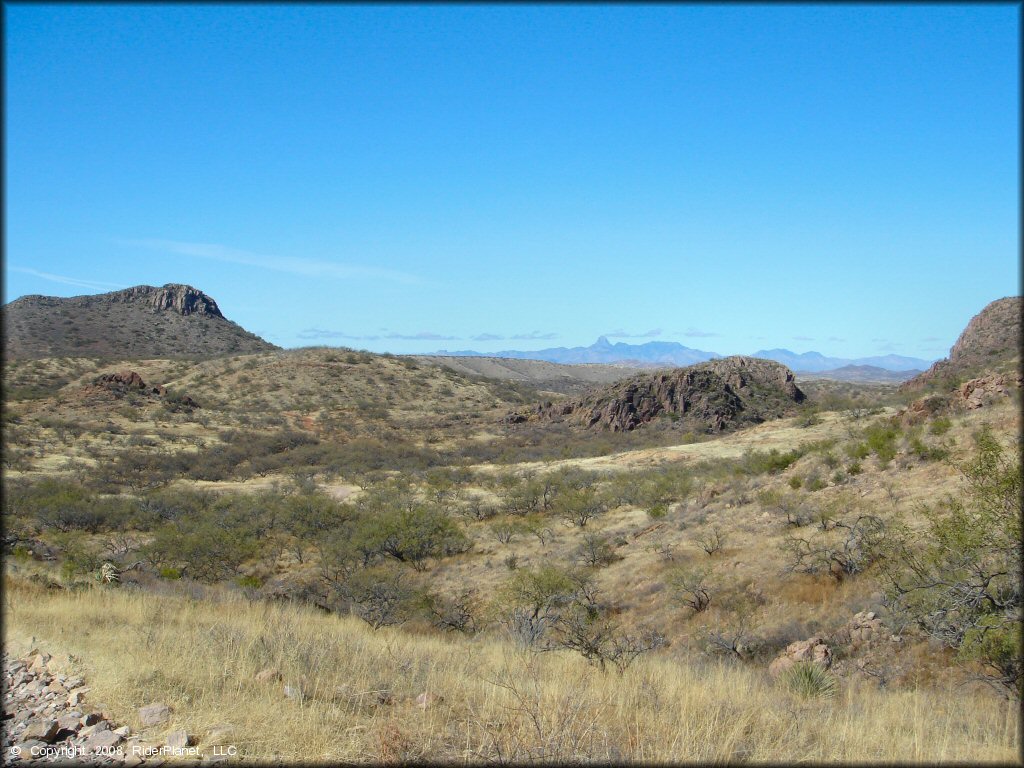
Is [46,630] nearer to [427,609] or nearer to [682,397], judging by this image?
[427,609]

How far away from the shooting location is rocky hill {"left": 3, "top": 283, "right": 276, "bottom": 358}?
279 feet

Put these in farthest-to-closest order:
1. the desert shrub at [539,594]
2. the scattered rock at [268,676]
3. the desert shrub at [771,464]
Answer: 1. the desert shrub at [771,464]
2. the desert shrub at [539,594]
3. the scattered rock at [268,676]

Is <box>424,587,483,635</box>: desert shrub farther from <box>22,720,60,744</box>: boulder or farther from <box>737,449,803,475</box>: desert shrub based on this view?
<box>737,449,803,475</box>: desert shrub

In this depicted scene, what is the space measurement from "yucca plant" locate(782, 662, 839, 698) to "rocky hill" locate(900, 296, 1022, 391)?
113ft

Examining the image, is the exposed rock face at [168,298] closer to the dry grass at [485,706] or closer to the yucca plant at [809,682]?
the dry grass at [485,706]

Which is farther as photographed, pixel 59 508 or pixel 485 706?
pixel 59 508

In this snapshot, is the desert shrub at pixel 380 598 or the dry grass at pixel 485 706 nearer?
the dry grass at pixel 485 706

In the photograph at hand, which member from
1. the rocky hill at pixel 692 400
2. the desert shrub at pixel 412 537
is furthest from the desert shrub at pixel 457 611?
the rocky hill at pixel 692 400

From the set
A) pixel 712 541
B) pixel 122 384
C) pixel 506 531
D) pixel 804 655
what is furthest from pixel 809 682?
pixel 122 384

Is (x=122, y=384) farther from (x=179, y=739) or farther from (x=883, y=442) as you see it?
(x=179, y=739)

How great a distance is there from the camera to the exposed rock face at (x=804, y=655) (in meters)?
8.89

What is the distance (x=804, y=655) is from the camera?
9.33 metres

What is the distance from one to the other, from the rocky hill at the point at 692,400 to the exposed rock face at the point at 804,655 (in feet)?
123

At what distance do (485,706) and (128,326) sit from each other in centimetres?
11214
